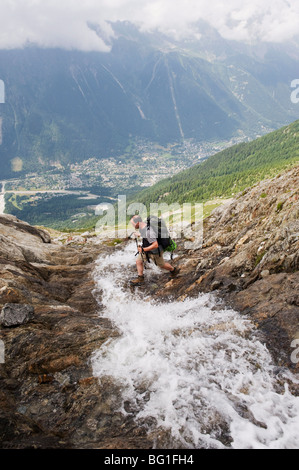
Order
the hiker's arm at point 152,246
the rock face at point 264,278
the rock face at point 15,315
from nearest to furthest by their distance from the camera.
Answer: the rock face at point 264,278, the rock face at point 15,315, the hiker's arm at point 152,246

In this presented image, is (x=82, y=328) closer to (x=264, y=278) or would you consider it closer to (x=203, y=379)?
(x=203, y=379)

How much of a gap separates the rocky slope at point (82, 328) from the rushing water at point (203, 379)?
2.03ft

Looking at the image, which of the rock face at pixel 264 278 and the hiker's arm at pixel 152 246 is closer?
the rock face at pixel 264 278

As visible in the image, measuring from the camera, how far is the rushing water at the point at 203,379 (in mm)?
7277

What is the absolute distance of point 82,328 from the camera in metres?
12.2

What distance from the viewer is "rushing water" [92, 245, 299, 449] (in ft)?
23.9

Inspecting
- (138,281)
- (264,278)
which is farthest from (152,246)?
(264,278)

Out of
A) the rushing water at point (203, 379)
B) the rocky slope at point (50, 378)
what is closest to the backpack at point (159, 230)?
the rushing water at point (203, 379)

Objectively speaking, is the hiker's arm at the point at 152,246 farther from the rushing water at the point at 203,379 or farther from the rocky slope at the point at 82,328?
the rushing water at the point at 203,379

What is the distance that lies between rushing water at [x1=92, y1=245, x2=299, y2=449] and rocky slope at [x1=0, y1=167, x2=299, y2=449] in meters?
0.62

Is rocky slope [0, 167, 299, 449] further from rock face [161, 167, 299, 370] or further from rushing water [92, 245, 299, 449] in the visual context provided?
rushing water [92, 245, 299, 449]

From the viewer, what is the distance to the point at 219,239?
83.6 ft

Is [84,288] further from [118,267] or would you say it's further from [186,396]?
[186,396]
